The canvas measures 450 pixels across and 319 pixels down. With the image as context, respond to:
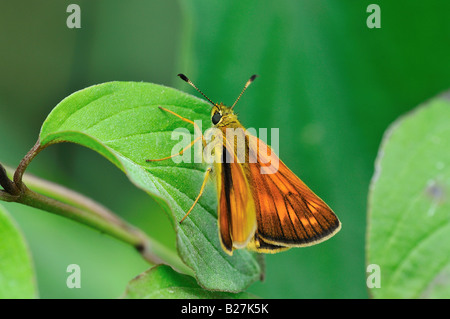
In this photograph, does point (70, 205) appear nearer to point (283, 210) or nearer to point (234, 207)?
point (234, 207)

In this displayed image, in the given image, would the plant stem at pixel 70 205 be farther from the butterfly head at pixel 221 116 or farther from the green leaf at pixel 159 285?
the butterfly head at pixel 221 116

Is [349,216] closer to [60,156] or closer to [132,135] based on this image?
[132,135]

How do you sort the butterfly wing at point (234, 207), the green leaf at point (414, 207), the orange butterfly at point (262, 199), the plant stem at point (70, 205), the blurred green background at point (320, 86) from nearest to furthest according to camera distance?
the plant stem at point (70, 205), the butterfly wing at point (234, 207), the orange butterfly at point (262, 199), the green leaf at point (414, 207), the blurred green background at point (320, 86)

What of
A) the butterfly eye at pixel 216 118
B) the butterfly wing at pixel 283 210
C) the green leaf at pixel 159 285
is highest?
the butterfly eye at pixel 216 118

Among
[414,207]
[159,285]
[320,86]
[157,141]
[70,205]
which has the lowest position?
[159,285]

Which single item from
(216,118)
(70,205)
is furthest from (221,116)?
(70,205)

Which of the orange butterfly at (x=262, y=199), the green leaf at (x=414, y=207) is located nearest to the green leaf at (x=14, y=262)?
the orange butterfly at (x=262, y=199)
